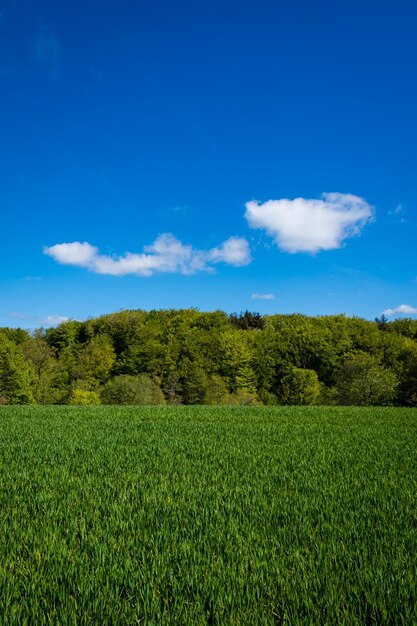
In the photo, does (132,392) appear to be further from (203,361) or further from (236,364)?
(236,364)

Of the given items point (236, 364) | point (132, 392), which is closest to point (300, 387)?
point (236, 364)

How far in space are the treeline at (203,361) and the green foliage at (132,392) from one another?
5.5 inches

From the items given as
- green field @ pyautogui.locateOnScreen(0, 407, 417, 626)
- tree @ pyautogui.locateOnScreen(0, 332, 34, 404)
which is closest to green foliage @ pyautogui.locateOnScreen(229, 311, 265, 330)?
tree @ pyautogui.locateOnScreen(0, 332, 34, 404)

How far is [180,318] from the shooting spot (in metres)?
78.7

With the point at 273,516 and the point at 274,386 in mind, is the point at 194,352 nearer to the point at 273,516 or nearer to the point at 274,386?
the point at 274,386

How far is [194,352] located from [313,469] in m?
60.9

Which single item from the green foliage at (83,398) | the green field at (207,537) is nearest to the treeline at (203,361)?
the green foliage at (83,398)

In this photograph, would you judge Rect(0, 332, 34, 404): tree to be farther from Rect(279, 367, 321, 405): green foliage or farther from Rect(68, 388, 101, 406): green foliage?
Rect(279, 367, 321, 405): green foliage

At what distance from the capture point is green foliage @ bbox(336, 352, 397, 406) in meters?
56.5

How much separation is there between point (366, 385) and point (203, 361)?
81.7 feet

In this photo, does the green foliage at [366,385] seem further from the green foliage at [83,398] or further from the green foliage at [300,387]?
the green foliage at [83,398]

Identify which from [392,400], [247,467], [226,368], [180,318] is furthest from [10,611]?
[180,318]

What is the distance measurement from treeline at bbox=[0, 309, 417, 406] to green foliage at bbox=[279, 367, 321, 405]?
0.15 m

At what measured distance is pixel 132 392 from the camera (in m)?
60.2
